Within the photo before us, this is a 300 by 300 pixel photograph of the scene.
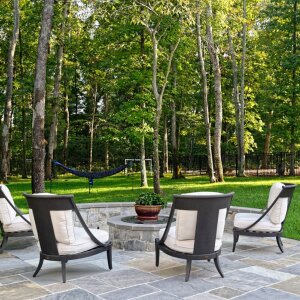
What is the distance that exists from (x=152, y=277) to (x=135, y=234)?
1.27 m

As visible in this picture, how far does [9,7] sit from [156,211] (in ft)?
56.1

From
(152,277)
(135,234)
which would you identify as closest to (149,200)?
(135,234)

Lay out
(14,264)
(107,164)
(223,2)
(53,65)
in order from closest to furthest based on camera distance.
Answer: (14,264), (223,2), (53,65), (107,164)

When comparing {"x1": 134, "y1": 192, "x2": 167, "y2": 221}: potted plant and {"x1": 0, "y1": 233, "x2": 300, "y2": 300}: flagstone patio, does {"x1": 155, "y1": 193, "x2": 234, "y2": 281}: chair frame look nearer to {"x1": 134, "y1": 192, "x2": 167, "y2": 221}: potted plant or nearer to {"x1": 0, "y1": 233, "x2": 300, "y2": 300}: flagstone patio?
{"x1": 0, "y1": 233, "x2": 300, "y2": 300}: flagstone patio

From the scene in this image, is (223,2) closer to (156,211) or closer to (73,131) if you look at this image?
(156,211)

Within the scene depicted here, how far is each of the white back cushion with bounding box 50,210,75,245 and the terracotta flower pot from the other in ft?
5.71

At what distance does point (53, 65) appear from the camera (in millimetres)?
19234

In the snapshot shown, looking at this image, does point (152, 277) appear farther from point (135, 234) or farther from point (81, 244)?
point (135, 234)

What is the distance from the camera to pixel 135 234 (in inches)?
222

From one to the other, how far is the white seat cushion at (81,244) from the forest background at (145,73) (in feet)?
13.5

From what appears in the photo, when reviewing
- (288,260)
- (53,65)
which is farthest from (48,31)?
(53,65)

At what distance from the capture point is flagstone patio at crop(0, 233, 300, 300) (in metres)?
3.85

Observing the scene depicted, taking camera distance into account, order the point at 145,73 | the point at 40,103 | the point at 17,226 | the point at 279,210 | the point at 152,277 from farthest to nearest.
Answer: the point at 145,73 < the point at 40,103 < the point at 17,226 < the point at 279,210 < the point at 152,277

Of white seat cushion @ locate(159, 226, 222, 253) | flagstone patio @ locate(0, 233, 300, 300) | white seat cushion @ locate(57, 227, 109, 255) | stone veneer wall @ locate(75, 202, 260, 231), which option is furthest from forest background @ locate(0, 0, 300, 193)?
white seat cushion @ locate(159, 226, 222, 253)
